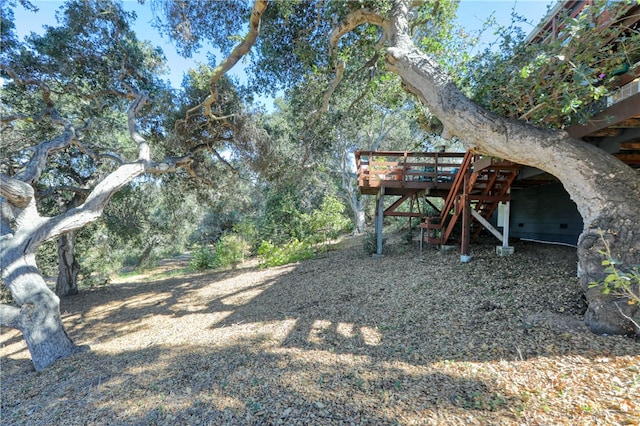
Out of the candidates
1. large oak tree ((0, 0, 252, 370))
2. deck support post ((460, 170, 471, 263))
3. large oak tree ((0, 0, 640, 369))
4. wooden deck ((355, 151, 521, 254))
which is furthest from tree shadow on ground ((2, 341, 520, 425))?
wooden deck ((355, 151, 521, 254))

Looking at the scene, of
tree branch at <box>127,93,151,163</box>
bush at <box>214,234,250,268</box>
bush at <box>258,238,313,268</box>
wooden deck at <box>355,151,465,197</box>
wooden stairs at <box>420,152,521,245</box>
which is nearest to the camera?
wooden stairs at <box>420,152,521,245</box>

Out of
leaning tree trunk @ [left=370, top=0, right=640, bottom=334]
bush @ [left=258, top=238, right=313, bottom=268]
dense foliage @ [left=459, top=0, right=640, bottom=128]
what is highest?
dense foliage @ [left=459, top=0, right=640, bottom=128]

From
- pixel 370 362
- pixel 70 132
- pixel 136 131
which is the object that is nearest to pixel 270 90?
pixel 136 131

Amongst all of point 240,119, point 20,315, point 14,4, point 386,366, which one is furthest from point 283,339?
point 14,4

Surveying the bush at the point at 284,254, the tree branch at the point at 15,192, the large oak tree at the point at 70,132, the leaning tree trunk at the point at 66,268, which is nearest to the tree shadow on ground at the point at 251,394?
the large oak tree at the point at 70,132

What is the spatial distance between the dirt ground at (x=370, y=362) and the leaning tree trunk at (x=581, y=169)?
361mm

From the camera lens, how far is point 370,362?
2.81 m

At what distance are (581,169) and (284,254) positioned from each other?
8516 mm

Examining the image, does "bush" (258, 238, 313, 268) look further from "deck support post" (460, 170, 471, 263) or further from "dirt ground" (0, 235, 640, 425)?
"deck support post" (460, 170, 471, 263)

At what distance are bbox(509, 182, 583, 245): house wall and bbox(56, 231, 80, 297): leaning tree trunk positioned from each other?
1458 centimetres

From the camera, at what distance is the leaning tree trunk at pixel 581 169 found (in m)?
2.84

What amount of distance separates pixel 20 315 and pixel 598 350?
689 cm

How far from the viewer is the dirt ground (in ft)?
6.72

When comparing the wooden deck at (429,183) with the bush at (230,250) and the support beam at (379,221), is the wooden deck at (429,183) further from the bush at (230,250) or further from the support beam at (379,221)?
the bush at (230,250)
